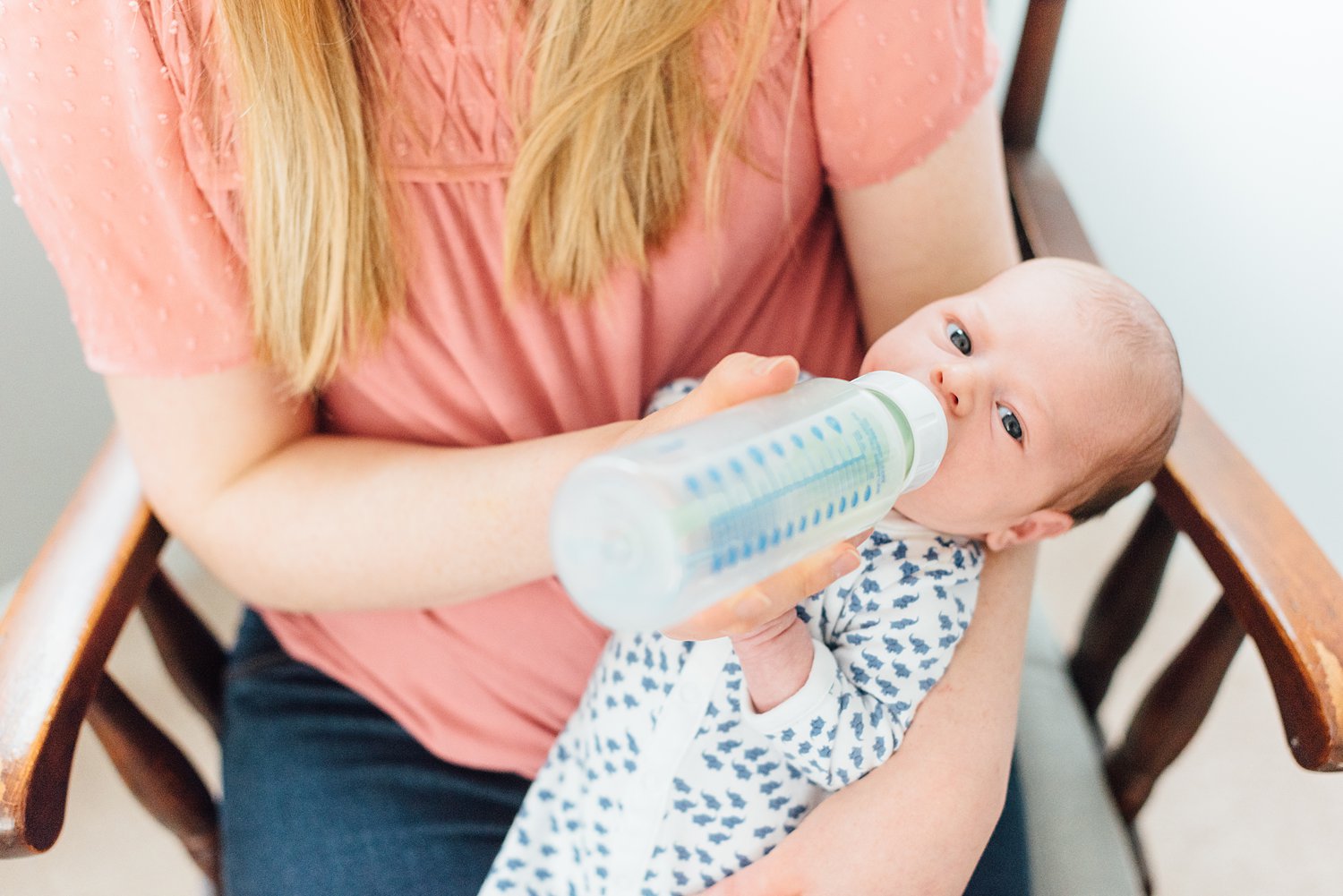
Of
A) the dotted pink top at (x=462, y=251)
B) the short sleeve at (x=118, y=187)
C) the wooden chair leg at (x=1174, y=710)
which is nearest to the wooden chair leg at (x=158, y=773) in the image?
the dotted pink top at (x=462, y=251)

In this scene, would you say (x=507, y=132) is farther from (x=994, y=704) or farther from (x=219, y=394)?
(x=994, y=704)

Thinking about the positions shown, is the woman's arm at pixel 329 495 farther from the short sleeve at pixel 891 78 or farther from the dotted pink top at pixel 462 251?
the short sleeve at pixel 891 78

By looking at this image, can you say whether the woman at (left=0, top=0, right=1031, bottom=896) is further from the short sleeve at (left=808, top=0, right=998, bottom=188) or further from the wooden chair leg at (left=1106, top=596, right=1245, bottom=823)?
the wooden chair leg at (left=1106, top=596, right=1245, bottom=823)

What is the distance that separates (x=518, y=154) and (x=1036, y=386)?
39 cm

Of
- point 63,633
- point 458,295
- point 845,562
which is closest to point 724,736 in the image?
point 845,562

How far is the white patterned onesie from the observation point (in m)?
0.73

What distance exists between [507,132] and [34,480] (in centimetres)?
111

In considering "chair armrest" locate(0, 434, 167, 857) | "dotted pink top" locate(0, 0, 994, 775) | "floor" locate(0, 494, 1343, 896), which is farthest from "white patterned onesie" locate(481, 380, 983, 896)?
"floor" locate(0, 494, 1343, 896)

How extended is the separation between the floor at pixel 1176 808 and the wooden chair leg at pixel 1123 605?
696mm

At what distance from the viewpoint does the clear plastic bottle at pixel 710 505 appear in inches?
17.9

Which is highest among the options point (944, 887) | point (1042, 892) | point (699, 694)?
point (699, 694)

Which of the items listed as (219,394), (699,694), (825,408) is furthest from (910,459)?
(219,394)

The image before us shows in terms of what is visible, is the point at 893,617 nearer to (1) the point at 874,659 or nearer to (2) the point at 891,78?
(1) the point at 874,659

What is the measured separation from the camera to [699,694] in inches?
29.0
